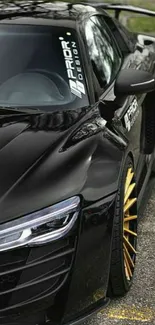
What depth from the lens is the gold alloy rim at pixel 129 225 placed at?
2933 millimetres

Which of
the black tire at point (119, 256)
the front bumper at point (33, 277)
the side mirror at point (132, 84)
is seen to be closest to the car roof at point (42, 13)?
the side mirror at point (132, 84)

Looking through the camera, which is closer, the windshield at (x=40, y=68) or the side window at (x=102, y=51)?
the windshield at (x=40, y=68)

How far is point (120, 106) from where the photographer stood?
3.26 meters

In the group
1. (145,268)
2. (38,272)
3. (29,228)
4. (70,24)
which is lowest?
(145,268)

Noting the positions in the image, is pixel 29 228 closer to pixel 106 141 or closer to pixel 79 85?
pixel 106 141

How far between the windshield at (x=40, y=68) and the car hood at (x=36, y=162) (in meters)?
0.24

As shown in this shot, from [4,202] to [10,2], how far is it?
2.32 metres

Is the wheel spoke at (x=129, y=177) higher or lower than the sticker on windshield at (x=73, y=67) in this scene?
lower

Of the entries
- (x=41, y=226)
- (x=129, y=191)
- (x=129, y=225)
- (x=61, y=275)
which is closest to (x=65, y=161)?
(x=41, y=226)

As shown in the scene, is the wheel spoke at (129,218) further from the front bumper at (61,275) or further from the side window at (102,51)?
the side window at (102,51)

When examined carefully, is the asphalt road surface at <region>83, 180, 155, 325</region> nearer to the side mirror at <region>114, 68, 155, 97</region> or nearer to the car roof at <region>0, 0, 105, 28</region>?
the side mirror at <region>114, 68, 155, 97</region>

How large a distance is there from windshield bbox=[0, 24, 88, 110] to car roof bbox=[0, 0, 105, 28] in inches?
2.8

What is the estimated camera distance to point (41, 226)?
2219mm

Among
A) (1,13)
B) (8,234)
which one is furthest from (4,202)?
(1,13)
